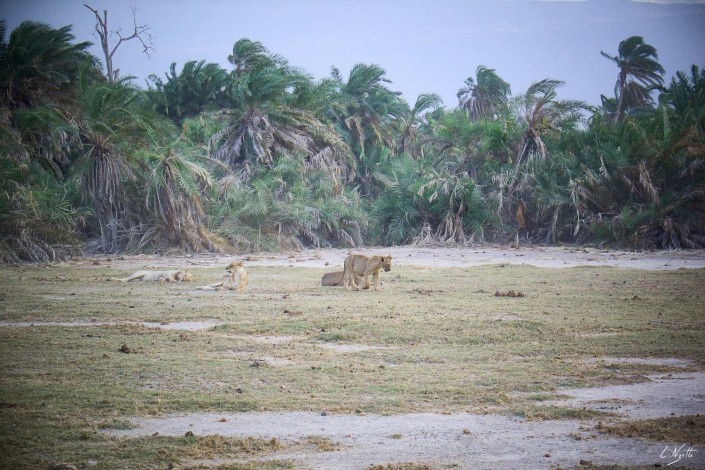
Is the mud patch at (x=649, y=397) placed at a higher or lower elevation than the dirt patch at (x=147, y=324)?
lower

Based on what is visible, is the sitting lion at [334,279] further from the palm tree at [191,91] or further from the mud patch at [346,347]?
the palm tree at [191,91]

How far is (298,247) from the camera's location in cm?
3041

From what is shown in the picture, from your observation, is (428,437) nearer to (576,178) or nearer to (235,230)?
(235,230)

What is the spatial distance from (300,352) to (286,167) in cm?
2285

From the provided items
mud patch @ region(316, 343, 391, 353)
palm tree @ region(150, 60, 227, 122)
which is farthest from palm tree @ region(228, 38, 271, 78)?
mud patch @ region(316, 343, 391, 353)

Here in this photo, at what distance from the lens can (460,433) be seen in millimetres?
6922

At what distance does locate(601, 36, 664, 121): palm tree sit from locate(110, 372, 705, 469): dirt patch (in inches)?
1592

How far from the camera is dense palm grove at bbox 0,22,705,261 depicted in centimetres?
2586

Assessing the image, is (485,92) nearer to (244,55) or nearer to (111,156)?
(244,55)

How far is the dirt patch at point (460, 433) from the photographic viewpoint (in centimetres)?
622

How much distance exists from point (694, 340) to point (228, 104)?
29.4m

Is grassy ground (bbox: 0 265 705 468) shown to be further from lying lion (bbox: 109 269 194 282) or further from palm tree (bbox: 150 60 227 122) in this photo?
palm tree (bbox: 150 60 227 122)

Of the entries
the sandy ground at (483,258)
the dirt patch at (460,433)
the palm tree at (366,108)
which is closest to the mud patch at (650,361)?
the dirt patch at (460,433)

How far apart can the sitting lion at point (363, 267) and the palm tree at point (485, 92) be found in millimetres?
37012
